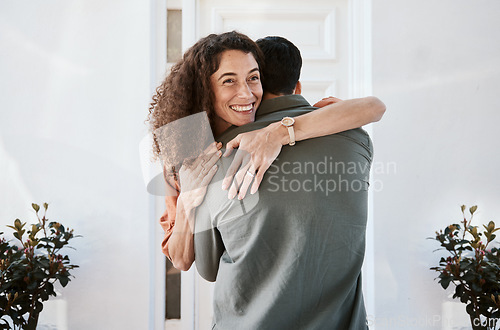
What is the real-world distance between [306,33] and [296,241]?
1.97 m

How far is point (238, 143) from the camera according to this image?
0.97 m

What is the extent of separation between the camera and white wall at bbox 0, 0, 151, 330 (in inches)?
94.8

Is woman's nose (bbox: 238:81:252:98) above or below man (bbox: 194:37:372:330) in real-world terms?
above

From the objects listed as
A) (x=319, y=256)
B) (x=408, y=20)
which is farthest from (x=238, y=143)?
(x=408, y=20)

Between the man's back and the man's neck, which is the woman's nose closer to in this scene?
the man's neck

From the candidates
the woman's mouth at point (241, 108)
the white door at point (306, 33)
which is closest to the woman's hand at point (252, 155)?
the woman's mouth at point (241, 108)

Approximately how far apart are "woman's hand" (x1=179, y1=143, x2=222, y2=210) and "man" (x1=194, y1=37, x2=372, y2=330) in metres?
0.02

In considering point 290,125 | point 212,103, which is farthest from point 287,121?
point 212,103

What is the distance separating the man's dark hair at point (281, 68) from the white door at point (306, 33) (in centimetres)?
148

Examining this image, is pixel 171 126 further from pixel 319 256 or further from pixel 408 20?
pixel 408 20

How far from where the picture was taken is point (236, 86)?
108 cm

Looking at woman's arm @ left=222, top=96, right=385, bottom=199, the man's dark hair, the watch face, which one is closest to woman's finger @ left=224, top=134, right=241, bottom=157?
woman's arm @ left=222, top=96, right=385, bottom=199

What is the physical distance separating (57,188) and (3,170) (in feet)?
1.07

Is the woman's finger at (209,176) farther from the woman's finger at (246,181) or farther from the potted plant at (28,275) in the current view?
the potted plant at (28,275)
